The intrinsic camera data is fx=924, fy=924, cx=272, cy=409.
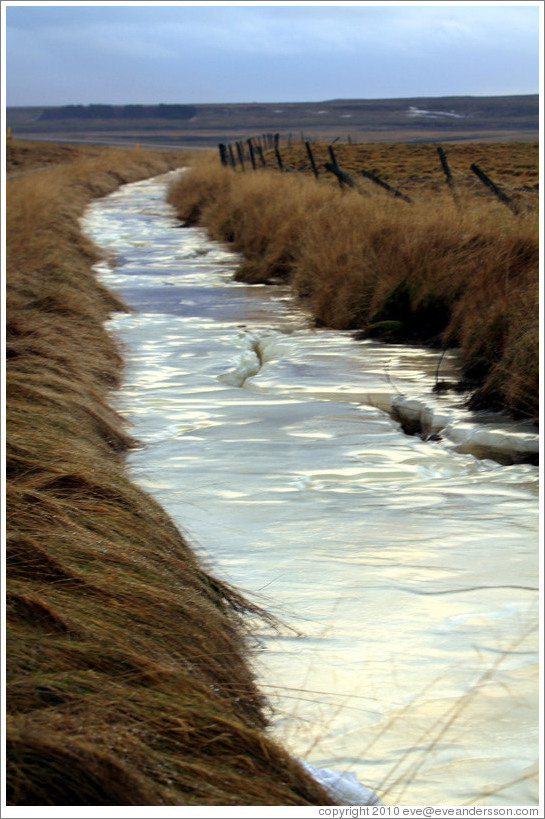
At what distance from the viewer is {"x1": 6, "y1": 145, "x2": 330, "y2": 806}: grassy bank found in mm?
2031

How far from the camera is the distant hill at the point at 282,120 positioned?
10062cm

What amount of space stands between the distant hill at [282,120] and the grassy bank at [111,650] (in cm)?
8835

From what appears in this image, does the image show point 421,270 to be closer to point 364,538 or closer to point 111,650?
point 364,538

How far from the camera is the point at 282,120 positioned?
445 ft

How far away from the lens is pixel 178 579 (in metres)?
3.39

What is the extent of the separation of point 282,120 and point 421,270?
134 metres

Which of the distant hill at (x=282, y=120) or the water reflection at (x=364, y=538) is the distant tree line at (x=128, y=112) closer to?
the distant hill at (x=282, y=120)

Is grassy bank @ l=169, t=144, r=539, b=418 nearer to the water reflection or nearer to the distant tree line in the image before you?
the water reflection

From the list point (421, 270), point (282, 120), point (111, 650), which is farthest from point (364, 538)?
point (282, 120)

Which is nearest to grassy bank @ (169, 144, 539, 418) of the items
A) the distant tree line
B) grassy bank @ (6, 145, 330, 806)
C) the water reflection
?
the water reflection

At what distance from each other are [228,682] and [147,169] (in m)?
39.2

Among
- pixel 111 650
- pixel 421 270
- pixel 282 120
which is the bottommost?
pixel 111 650

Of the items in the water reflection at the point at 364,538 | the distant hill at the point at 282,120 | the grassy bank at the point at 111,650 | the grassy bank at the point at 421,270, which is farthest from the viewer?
the distant hill at the point at 282,120

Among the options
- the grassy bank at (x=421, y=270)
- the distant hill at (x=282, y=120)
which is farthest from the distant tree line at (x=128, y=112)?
the grassy bank at (x=421, y=270)
